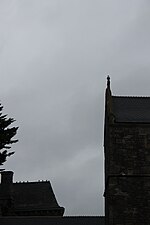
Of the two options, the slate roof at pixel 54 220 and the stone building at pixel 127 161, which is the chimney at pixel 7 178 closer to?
the slate roof at pixel 54 220

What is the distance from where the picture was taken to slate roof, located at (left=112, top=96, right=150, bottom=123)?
100 feet

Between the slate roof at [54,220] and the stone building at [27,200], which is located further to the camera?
the stone building at [27,200]

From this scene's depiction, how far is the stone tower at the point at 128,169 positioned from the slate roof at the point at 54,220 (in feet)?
55.4

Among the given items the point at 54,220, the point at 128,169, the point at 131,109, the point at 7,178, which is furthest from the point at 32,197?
the point at 128,169

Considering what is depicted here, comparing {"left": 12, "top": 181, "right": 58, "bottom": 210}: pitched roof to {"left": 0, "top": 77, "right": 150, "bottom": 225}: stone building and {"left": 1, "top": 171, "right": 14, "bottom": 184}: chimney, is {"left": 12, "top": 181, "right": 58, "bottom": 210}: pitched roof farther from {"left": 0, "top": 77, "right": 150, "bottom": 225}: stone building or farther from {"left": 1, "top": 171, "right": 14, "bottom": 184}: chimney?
{"left": 0, "top": 77, "right": 150, "bottom": 225}: stone building

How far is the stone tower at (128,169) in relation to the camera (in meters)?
27.8

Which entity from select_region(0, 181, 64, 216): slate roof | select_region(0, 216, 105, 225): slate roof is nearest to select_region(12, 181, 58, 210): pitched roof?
select_region(0, 181, 64, 216): slate roof

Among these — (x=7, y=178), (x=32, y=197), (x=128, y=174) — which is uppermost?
(x=128, y=174)

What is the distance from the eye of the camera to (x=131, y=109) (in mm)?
32469

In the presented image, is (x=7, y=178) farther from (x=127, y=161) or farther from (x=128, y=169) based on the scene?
(x=128, y=169)

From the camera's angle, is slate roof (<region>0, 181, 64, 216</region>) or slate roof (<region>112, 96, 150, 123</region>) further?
slate roof (<region>0, 181, 64, 216</region>)

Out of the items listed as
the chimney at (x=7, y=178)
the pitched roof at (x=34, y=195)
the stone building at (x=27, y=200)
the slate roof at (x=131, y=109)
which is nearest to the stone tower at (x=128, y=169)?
the slate roof at (x=131, y=109)

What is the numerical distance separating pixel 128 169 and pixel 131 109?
539cm

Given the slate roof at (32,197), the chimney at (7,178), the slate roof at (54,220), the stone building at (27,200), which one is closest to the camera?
the slate roof at (54,220)
